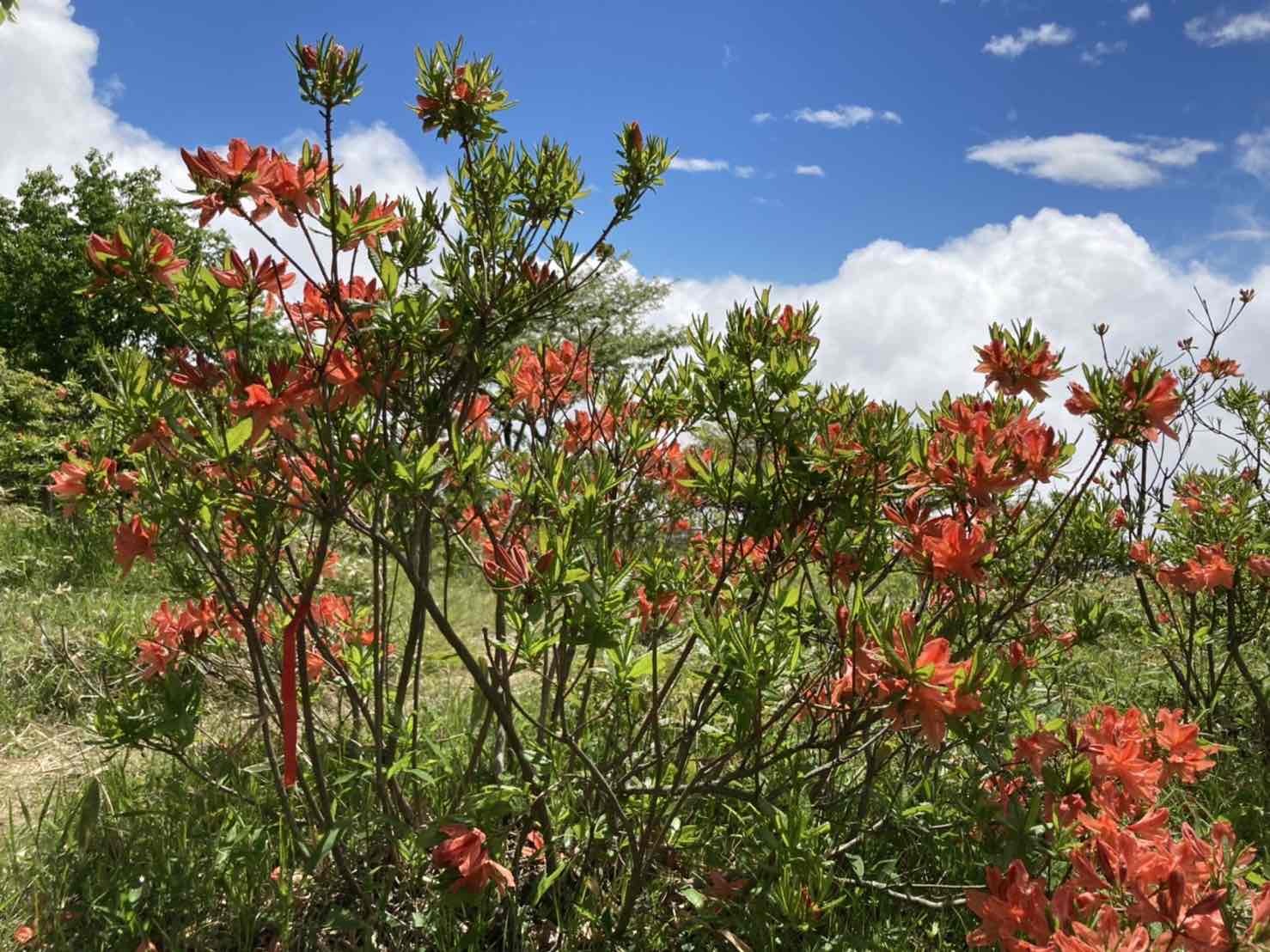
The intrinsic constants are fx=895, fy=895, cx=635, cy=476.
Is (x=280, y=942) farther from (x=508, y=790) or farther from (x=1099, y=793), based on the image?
(x=1099, y=793)

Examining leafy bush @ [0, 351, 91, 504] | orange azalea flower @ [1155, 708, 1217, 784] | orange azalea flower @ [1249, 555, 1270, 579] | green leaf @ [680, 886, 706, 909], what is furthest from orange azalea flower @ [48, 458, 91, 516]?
leafy bush @ [0, 351, 91, 504]

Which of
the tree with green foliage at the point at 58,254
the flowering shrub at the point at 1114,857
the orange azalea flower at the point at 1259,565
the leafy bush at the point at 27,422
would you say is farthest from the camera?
the tree with green foliage at the point at 58,254

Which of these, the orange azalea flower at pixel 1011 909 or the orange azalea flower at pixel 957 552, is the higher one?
the orange azalea flower at pixel 957 552

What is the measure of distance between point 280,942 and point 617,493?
117cm

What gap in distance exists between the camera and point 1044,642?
84.0 inches

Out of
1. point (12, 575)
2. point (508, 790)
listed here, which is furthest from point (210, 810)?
point (12, 575)

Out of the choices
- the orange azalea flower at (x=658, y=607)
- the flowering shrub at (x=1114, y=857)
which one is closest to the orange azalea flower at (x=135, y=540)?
the orange azalea flower at (x=658, y=607)

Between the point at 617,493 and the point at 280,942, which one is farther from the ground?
the point at 617,493

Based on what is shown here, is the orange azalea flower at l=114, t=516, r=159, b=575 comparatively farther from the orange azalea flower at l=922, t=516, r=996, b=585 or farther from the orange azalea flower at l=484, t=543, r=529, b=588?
the orange azalea flower at l=922, t=516, r=996, b=585

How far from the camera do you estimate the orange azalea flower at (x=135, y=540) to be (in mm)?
1747

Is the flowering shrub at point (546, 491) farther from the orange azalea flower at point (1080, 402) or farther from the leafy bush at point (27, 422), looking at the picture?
the leafy bush at point (27, 422)

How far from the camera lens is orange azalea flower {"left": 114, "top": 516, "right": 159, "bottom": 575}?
1747 mm

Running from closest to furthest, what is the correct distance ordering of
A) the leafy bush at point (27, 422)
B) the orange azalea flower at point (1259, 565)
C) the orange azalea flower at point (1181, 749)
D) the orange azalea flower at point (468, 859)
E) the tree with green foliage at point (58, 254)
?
the orange azalea flower at point (468, 859) → the orange azalea flower at point (1181, 749) → the orange azalea flower at point (1259, 565) → the leafy bush at point (27, 422) → the tree with green foliage at point (58, 254)

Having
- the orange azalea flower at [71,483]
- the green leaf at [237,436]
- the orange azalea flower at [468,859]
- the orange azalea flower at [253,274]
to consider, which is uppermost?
the orange azalea flower at [253,274]
